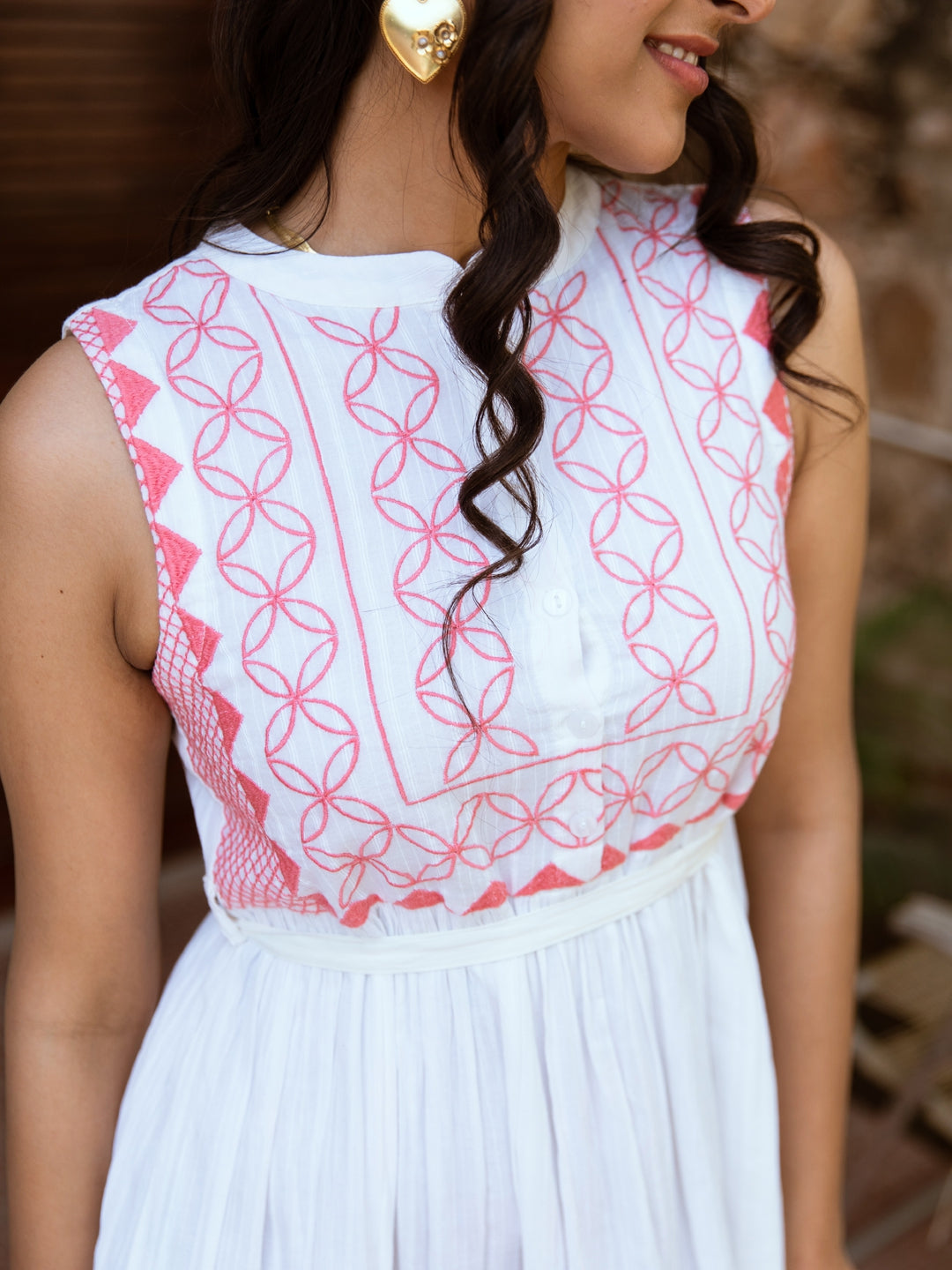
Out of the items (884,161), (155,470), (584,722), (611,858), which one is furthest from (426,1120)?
(884,161)

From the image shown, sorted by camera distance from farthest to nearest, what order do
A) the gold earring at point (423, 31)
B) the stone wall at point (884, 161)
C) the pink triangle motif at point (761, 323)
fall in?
the stone wall at point (884, 161), the pink triangle motif at point (761, 323), the gold earring at point (423, 31)

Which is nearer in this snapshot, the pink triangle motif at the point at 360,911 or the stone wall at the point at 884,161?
the pink triangle motif at the point at 360,911

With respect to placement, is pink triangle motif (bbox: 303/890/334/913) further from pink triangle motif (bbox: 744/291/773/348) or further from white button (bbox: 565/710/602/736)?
pink triangle motif (bbox: 744/291/773/348)

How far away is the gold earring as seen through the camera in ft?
3.18

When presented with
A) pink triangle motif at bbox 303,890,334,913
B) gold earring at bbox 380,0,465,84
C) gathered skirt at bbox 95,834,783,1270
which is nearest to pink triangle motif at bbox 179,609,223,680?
pink triangle motif at bbox 303,890,334,913

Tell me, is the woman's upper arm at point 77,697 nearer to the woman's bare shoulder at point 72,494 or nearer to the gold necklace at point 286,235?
the woman's bare shoulder at point 72,494

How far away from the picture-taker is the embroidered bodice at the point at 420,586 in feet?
3.34

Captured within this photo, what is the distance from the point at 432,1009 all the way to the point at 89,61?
5.52 feet

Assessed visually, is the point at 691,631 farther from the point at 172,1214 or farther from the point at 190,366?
the point at 172,1214

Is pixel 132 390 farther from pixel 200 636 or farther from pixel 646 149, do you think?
pixel 646 149

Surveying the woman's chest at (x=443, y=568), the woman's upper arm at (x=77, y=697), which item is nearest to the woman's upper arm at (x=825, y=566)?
the woman's chest at (x=443, y=568)

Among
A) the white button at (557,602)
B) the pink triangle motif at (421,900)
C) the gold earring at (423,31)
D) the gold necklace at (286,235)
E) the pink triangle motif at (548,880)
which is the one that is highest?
the gold earring at (423,31)

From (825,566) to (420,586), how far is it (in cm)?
47

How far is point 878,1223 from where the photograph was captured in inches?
100
